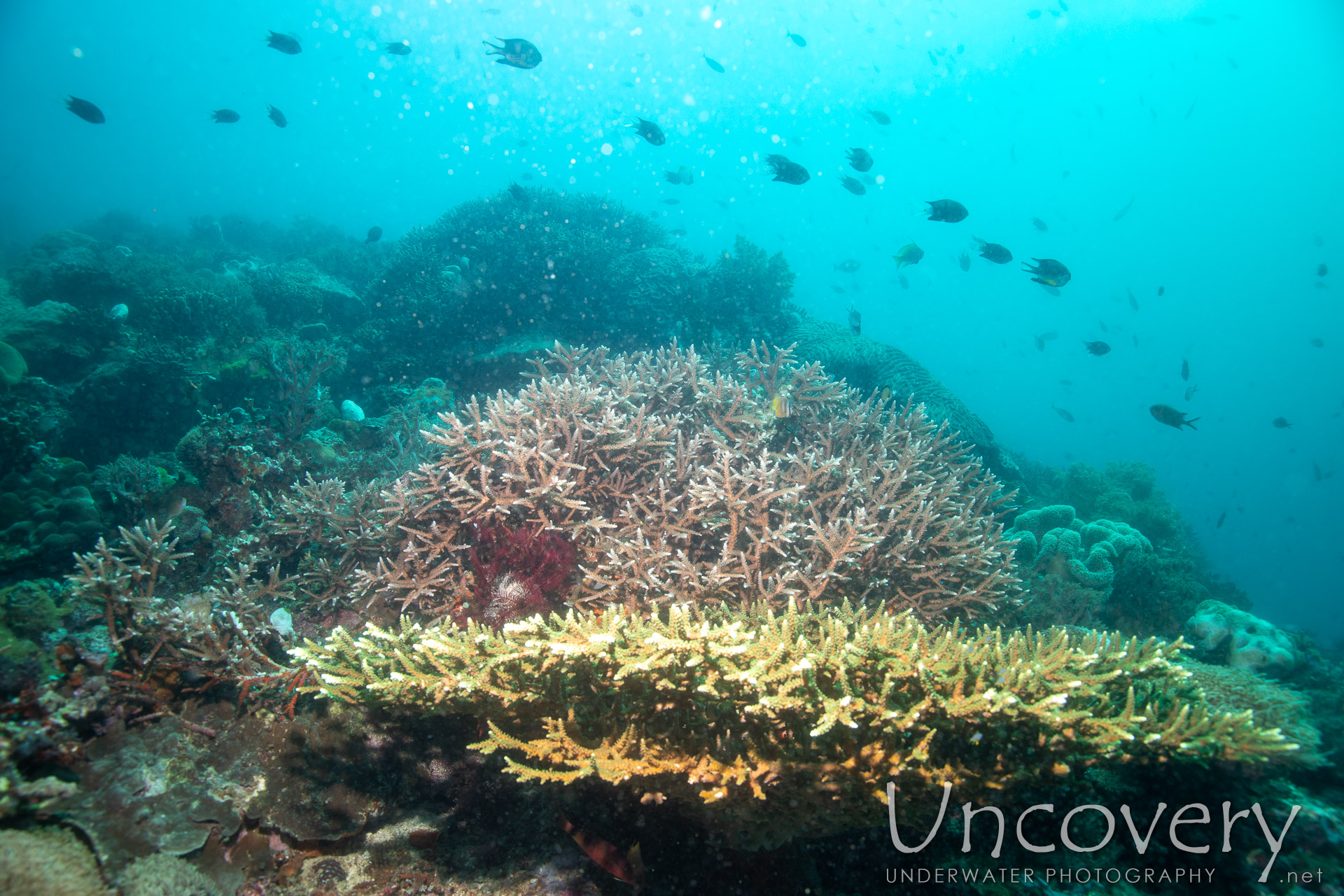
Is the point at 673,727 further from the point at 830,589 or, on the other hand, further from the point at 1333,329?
the point at 1333,329

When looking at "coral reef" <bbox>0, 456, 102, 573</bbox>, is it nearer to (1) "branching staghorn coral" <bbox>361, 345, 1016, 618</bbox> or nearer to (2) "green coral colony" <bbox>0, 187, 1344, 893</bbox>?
(2) "green coral colony" <bbox>0, 187, 1344, 893</bbox>

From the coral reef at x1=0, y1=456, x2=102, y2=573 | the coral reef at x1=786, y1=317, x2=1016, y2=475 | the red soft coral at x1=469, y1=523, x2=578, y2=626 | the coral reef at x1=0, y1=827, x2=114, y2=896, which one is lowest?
the coral reef at x1=0, y1=456, x2=102, y2=573

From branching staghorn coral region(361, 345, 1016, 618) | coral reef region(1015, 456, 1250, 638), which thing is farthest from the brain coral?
branching staghorn coral region(361, 345, 1016, 618)

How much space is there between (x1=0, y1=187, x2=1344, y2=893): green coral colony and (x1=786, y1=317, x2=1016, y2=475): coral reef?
7.41 ft

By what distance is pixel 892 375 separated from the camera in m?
9.65

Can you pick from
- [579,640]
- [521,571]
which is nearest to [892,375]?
[521,571]

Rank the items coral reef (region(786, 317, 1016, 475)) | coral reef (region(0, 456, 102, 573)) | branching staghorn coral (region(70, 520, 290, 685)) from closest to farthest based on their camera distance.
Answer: branching staghorn coral (region(70, 520, 290, 685)) < coral reef (region(0, 456, 102, 573)) < coral reef (region(786, 317, 1016, 475))

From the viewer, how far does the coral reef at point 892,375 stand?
9.05 meters

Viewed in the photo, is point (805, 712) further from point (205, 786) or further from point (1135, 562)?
point (1135, 562)

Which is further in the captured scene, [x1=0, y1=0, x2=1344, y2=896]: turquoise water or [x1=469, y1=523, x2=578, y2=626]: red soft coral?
[x1=469, y1=523, x2=578, y2=626]: red soft coral

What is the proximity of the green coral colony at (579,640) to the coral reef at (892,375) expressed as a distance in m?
2.26

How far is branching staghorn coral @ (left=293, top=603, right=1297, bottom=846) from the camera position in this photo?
204 cm

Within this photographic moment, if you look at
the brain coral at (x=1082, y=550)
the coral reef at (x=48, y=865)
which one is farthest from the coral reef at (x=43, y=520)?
the brain coral at (x=1082, y=550)

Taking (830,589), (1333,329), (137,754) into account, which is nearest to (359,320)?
(137,754)
